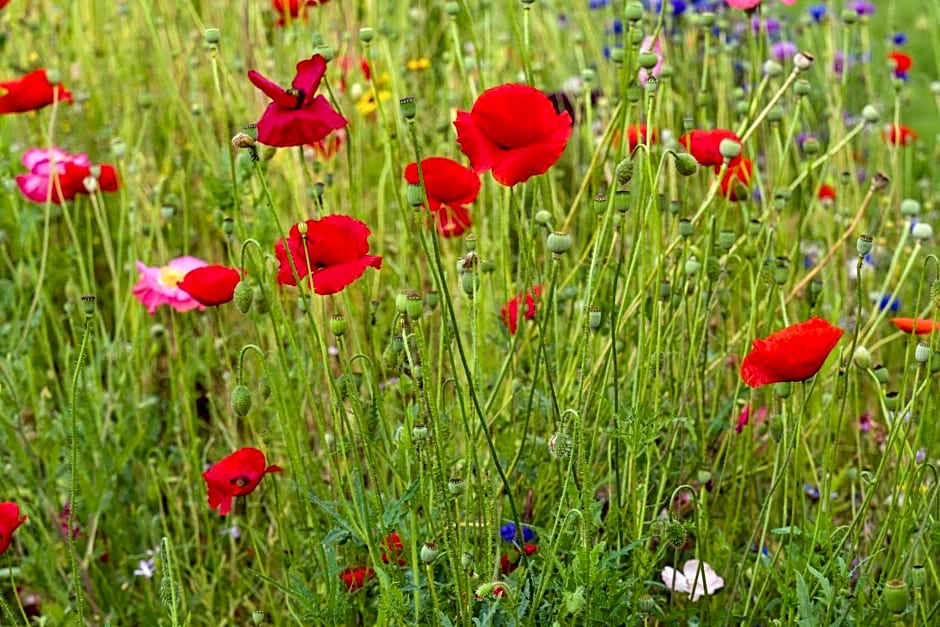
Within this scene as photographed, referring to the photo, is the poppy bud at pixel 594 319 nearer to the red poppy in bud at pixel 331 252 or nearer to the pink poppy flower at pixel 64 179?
the red poppy in bud at pixel 331 252

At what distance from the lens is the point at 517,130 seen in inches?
43.5

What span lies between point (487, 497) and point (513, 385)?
259mm

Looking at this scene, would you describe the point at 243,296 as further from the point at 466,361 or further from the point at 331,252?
the point at 466,361

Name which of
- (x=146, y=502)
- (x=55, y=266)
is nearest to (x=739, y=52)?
(x=55, y=266)

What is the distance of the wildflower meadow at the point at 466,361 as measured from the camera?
1.19 meters

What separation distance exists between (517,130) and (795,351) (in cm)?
32

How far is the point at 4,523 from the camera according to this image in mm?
1222

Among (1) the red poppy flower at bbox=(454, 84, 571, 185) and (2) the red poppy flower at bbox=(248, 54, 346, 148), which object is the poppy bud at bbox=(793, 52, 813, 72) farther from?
(2) the red poppy flower at bbox=(248, 54, 346, 148)

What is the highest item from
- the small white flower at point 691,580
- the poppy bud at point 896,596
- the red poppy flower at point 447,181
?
the red poppy flower at point 447,181

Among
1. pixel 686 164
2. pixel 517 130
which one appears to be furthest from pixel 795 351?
pixel 517 130

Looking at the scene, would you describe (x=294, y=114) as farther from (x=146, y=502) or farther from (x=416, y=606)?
(x=146, y=502)

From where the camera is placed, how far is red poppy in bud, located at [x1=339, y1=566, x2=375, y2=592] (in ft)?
4.38

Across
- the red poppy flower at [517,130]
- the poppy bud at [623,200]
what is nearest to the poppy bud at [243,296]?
the red poppy flower at [517,130]

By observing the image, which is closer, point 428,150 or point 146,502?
point 146,502
